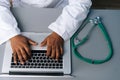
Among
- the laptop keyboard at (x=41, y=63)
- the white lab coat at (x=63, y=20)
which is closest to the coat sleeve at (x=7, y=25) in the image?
the white lab coat at (x=63, y=20)

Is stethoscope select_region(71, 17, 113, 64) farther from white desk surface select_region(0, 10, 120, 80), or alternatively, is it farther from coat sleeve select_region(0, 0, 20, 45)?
coat sleeve select_region(0, 0, 20, 45)

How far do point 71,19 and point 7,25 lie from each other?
0.82 ft

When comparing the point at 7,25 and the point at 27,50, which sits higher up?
the point at 7,25

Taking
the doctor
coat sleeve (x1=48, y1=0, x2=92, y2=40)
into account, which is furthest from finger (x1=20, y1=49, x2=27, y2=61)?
coat sleeve (x1=48, y1=0, x2=92, y2=40)

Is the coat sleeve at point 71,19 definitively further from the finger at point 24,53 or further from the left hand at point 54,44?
the finger at point 24,53

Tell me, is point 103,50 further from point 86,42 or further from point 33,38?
point 33,38

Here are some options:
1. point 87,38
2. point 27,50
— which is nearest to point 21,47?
point 27,50

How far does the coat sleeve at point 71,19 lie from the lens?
0.84 meters

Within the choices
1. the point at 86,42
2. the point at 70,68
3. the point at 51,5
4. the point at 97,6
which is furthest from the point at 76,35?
the point at 97,6

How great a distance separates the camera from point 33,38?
2.65 ft

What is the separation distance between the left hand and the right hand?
0.16 ft

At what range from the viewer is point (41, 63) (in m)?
0.73

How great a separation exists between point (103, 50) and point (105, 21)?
149 mm

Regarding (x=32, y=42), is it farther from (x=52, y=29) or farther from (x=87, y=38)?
(x=87, y=38)
